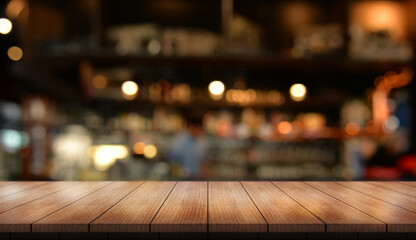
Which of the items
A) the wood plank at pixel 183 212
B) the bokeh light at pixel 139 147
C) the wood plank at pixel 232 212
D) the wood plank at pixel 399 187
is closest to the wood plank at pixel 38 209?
the wood plank at pixel 183 212

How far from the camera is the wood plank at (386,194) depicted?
61.0 inches

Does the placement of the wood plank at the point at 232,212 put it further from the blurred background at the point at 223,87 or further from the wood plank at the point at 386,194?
the blurred background at the point at 223,87

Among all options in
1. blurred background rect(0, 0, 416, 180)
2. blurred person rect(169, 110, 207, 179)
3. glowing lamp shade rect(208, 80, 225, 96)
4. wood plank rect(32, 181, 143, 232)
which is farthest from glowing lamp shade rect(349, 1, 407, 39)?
wood plank rect(32, 181, 143, 232)

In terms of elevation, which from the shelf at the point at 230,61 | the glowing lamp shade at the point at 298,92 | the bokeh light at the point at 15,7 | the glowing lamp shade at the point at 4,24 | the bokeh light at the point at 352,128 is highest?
the bokeh light at the point at 15,7

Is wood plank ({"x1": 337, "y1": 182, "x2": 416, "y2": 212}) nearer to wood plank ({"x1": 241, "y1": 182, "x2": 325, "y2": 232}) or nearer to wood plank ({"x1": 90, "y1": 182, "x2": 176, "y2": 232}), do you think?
wood plank ({"x1": 241, "y1": 182, "x2": 325, "y2": 232})

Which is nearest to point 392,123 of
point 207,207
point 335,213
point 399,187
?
point 399,187

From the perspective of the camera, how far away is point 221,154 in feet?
18.8

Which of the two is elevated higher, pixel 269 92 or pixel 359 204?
pixel 269 92

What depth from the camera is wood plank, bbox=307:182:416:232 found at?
4.02 ft

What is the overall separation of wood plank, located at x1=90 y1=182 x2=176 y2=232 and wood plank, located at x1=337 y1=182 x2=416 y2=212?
3.20 feet

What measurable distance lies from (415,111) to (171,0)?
12.3ft

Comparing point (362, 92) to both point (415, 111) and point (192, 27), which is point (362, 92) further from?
point (192, 27)

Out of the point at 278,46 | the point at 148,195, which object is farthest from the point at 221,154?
the point at 148,195

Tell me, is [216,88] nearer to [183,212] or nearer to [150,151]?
[150,151]
